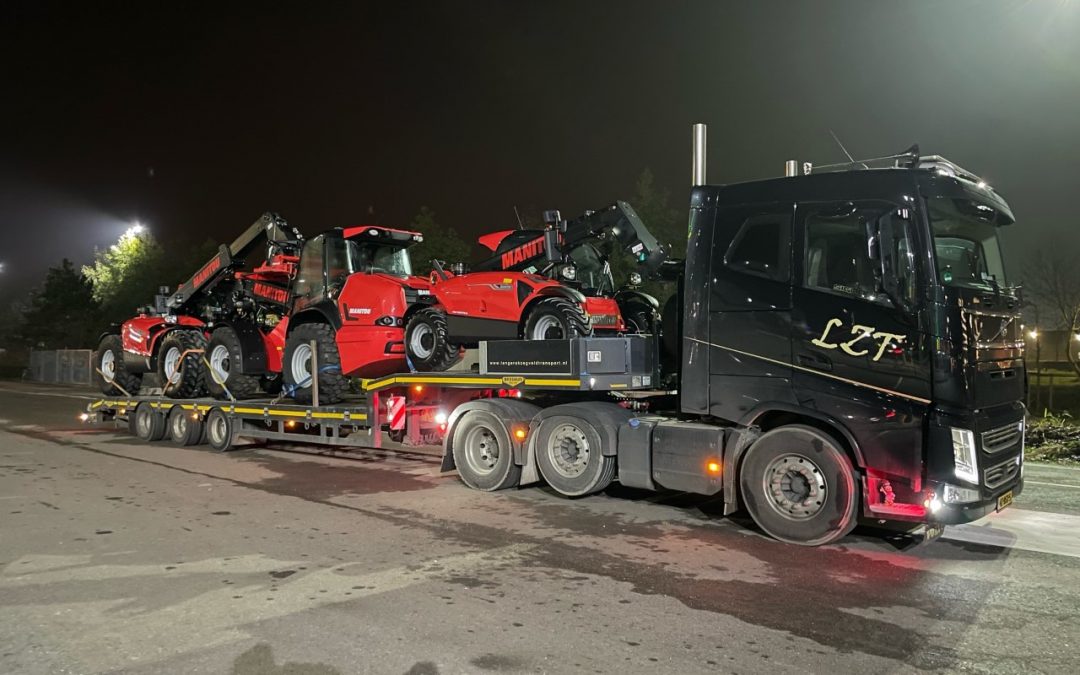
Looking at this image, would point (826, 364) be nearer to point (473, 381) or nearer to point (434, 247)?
point (473, 381)

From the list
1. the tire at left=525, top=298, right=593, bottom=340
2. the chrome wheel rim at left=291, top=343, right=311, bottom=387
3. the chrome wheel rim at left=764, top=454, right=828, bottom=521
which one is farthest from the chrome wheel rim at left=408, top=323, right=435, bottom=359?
the chrome wheel rim at left=764, top=454, right=828, bottom=521

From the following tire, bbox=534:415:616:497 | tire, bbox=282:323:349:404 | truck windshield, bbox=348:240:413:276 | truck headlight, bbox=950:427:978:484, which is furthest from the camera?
truck windshield, bbox=348:240:413:276

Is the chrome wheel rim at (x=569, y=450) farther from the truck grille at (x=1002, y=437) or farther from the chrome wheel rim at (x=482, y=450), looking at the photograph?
the truck grille at (x=1002, y=437)

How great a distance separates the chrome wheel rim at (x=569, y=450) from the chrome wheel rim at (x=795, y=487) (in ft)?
7.06

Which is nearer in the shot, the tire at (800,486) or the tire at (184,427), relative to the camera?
the tire at (800,486)

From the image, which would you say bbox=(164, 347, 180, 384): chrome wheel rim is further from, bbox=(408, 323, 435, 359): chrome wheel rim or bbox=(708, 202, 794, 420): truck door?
bbox=(708, 202, 794, 420): truck door

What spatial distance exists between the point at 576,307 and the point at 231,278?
8523 millimetres

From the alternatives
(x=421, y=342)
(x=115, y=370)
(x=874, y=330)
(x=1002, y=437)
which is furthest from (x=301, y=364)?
(x=1002, y=437)

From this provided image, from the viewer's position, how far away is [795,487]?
6.88 metres

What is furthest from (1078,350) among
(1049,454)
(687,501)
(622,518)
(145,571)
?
(145,571)

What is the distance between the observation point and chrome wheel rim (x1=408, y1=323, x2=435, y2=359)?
11156 mm

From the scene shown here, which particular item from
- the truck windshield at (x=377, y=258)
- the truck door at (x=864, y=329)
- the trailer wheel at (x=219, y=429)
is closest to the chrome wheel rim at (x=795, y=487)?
the truck door at (x=864, y=329)

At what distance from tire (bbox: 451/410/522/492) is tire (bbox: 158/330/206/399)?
7196 mm

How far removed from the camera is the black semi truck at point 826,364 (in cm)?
616
